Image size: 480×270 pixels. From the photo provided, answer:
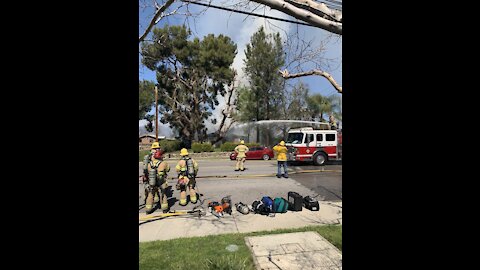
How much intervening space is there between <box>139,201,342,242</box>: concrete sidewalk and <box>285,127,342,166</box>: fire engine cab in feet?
25.5

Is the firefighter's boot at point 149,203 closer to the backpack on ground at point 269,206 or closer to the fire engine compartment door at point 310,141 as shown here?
the backpack on ground at point 269,206

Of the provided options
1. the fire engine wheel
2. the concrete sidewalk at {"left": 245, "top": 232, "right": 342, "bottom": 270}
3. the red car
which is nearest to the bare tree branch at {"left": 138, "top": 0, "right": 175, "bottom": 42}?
the concrete sidewalk at {"left": 245, "top": 232, "right": 342, "bottom": 270}

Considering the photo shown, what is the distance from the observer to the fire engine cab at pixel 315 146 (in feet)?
45.1

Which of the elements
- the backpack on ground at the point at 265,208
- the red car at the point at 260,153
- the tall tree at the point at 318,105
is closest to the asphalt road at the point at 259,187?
the backpack on ground at the point at 265,208

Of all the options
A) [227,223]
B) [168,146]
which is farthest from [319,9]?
[168,146]

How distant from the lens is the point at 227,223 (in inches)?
210

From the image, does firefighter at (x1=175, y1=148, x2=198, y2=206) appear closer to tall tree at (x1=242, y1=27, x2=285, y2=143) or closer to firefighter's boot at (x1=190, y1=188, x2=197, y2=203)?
firefighter's boot at (x1=190, y1=188, x2=197, y2=203)

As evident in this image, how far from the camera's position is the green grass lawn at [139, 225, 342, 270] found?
3148mm
